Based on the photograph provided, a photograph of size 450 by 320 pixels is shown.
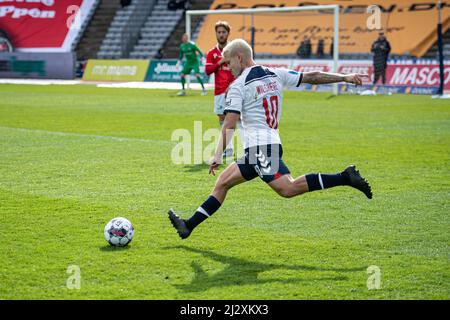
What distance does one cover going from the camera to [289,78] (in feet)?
24.1

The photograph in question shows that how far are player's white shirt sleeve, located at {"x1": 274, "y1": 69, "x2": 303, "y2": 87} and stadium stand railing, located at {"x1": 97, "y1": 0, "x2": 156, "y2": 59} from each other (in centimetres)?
3829

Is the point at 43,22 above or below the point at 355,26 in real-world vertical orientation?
above

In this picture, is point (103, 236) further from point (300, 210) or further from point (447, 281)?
point (447, 281)

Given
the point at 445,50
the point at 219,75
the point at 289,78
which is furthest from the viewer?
the point at 445,50

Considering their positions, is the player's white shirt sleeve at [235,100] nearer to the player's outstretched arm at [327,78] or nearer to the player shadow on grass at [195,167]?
the player's outstretched arm at [327,78]

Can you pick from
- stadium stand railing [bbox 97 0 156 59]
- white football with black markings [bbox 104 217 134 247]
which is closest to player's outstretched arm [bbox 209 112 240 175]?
white football with black markings [bbox 104 217 134 247]

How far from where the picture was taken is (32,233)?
7.55 metres

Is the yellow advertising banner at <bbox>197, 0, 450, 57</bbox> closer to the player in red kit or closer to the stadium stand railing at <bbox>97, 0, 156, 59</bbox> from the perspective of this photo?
the stadium stand railing at <bbox>97, 0, 156, 59</bbox>

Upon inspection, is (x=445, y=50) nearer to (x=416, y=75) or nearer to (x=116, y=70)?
(x=416, y=75)

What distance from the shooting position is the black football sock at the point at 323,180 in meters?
7.14

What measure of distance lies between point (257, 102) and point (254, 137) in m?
0.34

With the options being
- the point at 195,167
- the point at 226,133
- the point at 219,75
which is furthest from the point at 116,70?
the point at 226,133

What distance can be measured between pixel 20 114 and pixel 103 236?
1472 centimetres

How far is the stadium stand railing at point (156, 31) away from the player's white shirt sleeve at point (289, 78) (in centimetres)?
3680
